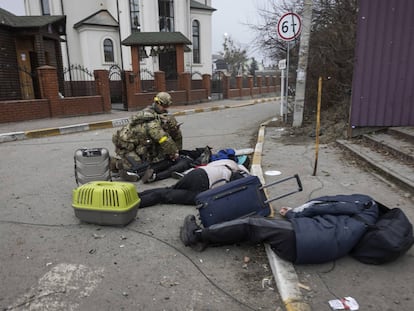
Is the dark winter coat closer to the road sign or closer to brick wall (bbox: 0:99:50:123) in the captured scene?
the road sign

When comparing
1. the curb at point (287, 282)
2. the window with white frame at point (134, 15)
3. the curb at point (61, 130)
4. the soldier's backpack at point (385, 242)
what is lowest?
the curb at point (61, 130)

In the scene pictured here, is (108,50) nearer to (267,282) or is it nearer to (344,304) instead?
(267,282)

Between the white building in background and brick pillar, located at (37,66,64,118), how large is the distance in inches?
530

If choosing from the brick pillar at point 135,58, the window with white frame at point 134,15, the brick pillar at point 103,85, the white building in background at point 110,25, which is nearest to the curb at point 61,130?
the brick pillar at point 103,85

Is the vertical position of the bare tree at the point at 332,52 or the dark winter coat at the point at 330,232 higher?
the bare tree at the point at 332,52

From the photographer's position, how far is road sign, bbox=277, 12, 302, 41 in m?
9.35

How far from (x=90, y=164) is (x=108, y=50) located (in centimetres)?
2552

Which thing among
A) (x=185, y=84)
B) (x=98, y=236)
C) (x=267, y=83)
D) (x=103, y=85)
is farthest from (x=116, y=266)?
(x=267, y=83)

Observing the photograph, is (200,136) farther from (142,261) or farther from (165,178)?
(142,261)

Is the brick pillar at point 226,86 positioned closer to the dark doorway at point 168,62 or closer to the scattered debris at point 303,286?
the dark doorway at point 168,62

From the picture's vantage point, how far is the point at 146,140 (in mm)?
5574

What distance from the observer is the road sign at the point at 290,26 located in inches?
368

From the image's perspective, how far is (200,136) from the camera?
10.1 meters

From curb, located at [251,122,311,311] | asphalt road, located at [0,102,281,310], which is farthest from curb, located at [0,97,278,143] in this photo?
curb, located at [251,122,311,311]
